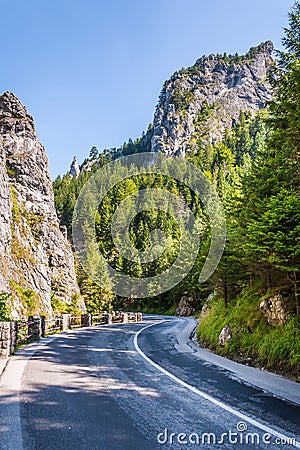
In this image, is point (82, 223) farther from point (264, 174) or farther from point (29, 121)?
point (264, 174)

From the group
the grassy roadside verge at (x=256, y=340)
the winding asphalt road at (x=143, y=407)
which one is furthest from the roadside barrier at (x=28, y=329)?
the grassy roadside verge at (x=256, y=340)

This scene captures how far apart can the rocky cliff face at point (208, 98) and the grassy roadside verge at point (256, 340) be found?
392ft

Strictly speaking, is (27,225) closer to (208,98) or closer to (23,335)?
(23,335)

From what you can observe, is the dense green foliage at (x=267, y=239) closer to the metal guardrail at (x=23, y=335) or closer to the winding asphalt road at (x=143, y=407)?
the winding asphalt road at (x=143, y=407)

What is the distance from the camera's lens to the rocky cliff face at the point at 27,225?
88.7 ft

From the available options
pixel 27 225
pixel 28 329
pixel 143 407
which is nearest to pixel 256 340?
pixel 143 407

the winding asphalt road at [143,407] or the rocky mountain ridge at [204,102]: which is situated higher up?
the rocky mountain ridge at [204,102]

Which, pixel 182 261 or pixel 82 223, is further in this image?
pixel 82 223

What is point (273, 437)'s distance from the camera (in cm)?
402

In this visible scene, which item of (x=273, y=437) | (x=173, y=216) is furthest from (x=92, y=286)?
(x=273, y=437)

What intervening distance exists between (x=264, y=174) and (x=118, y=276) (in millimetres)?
50805

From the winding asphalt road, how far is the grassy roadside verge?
51cm

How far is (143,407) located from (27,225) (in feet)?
104

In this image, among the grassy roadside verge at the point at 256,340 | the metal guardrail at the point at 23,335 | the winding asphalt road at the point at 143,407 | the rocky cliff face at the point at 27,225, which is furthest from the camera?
the rocky cliff face at the point at 27,225
